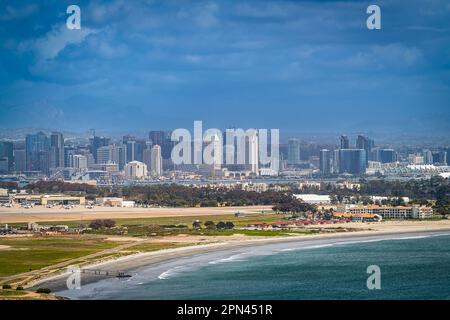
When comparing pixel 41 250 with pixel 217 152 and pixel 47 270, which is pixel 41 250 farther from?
pixel 217 152

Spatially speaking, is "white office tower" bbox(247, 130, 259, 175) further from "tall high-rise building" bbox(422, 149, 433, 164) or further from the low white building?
"tall high-rise building" bbox(422, 149, 433, 164)

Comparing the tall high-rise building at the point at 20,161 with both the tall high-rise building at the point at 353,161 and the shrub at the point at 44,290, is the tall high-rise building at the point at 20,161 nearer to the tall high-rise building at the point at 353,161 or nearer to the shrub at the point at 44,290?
the tall high-rise building at the point at 353,161

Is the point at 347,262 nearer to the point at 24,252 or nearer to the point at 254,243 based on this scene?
the point at 254,243

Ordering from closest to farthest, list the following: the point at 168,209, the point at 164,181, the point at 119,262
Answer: the point at 119,262 < the point at 168,209 < the point at 164,181

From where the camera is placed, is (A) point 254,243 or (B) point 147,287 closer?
(B) point 147,287

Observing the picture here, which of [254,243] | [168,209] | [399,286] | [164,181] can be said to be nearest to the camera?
[399,286]

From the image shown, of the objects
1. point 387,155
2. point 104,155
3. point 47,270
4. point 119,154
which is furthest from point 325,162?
point 47,270

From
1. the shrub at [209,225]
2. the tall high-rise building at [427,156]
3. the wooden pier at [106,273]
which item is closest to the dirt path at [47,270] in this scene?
the wooden pier at [106,273]
